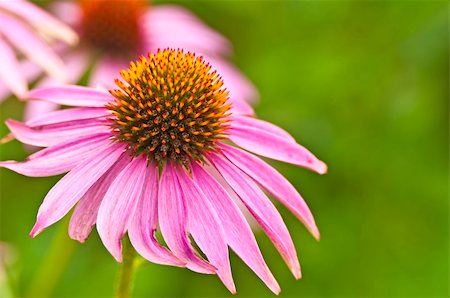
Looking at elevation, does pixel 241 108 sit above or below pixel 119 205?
above

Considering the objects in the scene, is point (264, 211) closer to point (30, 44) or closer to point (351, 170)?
A: point (30, 44)

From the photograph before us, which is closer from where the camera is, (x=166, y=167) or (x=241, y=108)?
(x=166, y=167)

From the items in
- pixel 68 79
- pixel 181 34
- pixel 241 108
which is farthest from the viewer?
pixel 181 34

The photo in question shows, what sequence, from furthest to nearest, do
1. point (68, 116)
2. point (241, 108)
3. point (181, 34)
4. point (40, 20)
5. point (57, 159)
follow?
1. point (181, 34)
2. point (40, 20)
3. point (241, 108)
4. point (68, 116)
5. point (57, 159)

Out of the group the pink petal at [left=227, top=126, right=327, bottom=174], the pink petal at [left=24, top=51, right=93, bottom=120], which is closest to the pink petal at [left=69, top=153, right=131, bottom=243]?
the pink petal at [left=227, top=126, right=327, bottom=174]

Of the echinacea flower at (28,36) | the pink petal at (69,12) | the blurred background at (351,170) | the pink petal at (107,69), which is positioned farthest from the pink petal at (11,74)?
the pink petal at (69,12)

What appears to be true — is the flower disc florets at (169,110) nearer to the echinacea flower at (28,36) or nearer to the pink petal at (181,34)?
the echinacea flower at (28,36)

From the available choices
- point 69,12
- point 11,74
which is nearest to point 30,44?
point 11,74

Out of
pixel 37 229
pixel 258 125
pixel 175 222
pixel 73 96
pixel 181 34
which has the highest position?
pixel 181 34
